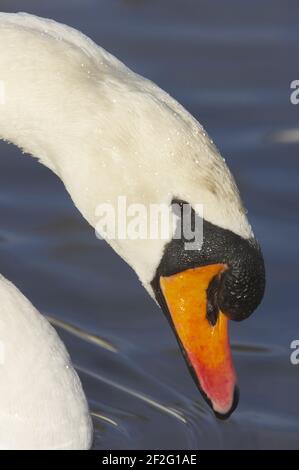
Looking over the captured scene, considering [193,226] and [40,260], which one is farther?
[40,260]

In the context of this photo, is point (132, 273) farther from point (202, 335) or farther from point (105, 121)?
point (105, 121)

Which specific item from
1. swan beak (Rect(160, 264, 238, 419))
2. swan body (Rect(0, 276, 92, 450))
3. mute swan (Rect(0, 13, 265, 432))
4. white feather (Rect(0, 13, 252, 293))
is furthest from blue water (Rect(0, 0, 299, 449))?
white feather (Rect(0, 13, 252, 293))

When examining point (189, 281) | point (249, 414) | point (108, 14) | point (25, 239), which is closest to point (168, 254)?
point (189, 281)

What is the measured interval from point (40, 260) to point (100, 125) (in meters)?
2.60

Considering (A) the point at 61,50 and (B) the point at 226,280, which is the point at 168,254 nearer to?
(B) the point at 226,280

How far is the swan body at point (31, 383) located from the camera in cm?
561

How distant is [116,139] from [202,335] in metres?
0.82

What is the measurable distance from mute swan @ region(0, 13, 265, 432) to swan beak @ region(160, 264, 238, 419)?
91 millimetres

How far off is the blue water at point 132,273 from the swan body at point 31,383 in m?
0.56

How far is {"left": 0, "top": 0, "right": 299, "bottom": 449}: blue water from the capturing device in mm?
6574

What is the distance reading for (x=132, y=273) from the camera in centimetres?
755

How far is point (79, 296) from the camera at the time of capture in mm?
7383

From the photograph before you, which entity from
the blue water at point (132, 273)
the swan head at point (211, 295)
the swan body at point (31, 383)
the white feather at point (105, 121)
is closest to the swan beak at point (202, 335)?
the swan head at point (211, 295)

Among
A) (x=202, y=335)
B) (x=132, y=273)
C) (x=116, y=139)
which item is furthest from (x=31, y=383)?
(x=132, y=273)
